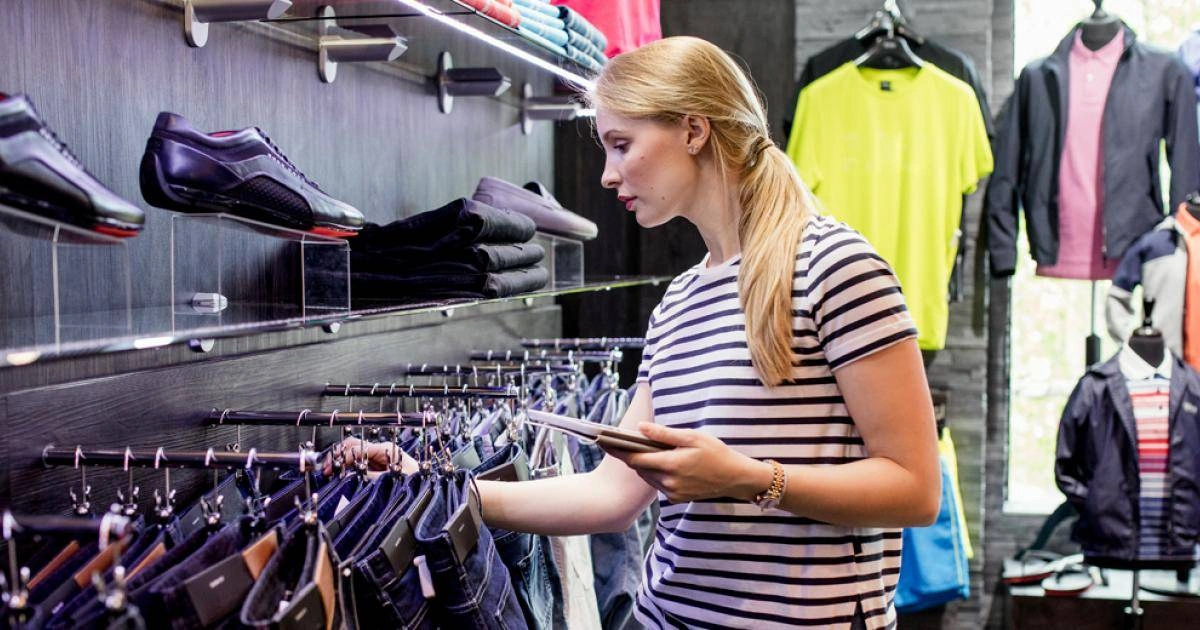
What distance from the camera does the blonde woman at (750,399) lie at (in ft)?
4.78

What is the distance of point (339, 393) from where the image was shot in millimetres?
1975

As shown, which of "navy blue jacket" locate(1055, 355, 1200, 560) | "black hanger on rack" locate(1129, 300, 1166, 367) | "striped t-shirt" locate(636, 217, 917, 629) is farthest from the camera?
"black hanger on rack" locate(1129, 300, 1166, 367)

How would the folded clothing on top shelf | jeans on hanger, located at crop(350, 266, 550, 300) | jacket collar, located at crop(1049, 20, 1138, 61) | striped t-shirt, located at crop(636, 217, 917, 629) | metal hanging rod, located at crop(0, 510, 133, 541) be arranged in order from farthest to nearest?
jacket collar, located at crop(1049, 20, 1138, 61) → the folded clothing on top shelf → jeans on hanger, located at crop(350, 266, 550, 300) → striped t-shirt, located at crop(636, 217, 917, 629) → metal hanging rod, located at crop(0, 510, 133, 541)

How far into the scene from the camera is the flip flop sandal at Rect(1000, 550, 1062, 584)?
3.84 metres

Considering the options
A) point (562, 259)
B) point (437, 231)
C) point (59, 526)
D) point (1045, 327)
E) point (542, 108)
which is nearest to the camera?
point (59, 526)

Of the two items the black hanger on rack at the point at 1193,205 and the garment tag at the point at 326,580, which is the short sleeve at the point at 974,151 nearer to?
the black hanger on rack at the point at 1193,205

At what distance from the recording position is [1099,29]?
3.94 metres

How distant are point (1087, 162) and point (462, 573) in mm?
3210

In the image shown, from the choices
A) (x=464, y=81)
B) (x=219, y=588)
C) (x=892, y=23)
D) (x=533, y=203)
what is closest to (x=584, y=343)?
(x=533, y=203)

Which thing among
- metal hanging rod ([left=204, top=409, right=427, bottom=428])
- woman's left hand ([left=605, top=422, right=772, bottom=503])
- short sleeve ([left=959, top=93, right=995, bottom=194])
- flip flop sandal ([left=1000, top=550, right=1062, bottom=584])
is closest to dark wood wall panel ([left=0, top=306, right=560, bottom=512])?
metal hanging rod ([left=204, top=409, right=427, bottom=428])

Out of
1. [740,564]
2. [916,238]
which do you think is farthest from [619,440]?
[916,238]

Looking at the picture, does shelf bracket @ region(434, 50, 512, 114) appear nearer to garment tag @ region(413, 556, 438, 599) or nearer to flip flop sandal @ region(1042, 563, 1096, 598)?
garment tag @ region(413, 556, 438, 599)

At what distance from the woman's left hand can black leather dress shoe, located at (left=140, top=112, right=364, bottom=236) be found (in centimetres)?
50

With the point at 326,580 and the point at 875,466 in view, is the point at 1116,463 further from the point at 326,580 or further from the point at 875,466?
the point at 326,580
